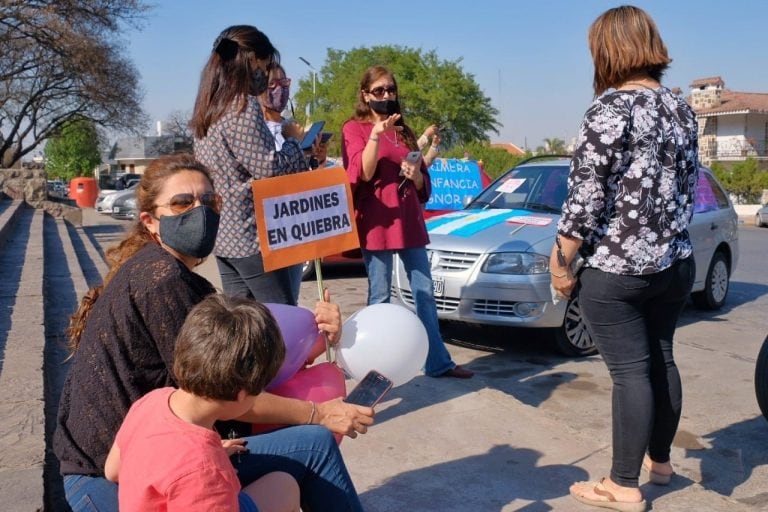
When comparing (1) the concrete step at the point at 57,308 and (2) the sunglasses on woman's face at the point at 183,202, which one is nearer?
(2) the sunglasses on woman's face at the point at 183,202

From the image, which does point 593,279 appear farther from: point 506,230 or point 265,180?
point 506,230

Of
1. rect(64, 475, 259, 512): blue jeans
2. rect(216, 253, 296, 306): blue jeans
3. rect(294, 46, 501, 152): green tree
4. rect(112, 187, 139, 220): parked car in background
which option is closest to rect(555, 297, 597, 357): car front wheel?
rect(216, 253, 296, 306): blue jeans

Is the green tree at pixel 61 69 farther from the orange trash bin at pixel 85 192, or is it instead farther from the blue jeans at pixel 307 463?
the blue jeans at pixel 307 463

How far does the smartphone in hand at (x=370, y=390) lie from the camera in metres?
2.48

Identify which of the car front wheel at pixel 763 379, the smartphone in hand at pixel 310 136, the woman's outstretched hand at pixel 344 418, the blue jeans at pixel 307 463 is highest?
the smartphone in hand at pixel 310 136

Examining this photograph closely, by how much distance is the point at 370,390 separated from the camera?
257cm

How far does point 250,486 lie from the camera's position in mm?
2164

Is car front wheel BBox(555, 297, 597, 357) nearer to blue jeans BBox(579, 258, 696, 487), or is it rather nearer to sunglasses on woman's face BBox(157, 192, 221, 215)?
blue jeans BBox(579, 258, 696, 487)

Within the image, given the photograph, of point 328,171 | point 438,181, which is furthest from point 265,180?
point 438,181

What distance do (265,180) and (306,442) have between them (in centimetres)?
112

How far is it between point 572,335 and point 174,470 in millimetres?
4656

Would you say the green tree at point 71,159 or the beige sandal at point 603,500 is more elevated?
the green tree at point 71,159

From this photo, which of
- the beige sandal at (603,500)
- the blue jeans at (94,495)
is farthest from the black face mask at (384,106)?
the blue jeans at (94,495)

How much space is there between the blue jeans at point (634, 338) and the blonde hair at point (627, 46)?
77 cm
